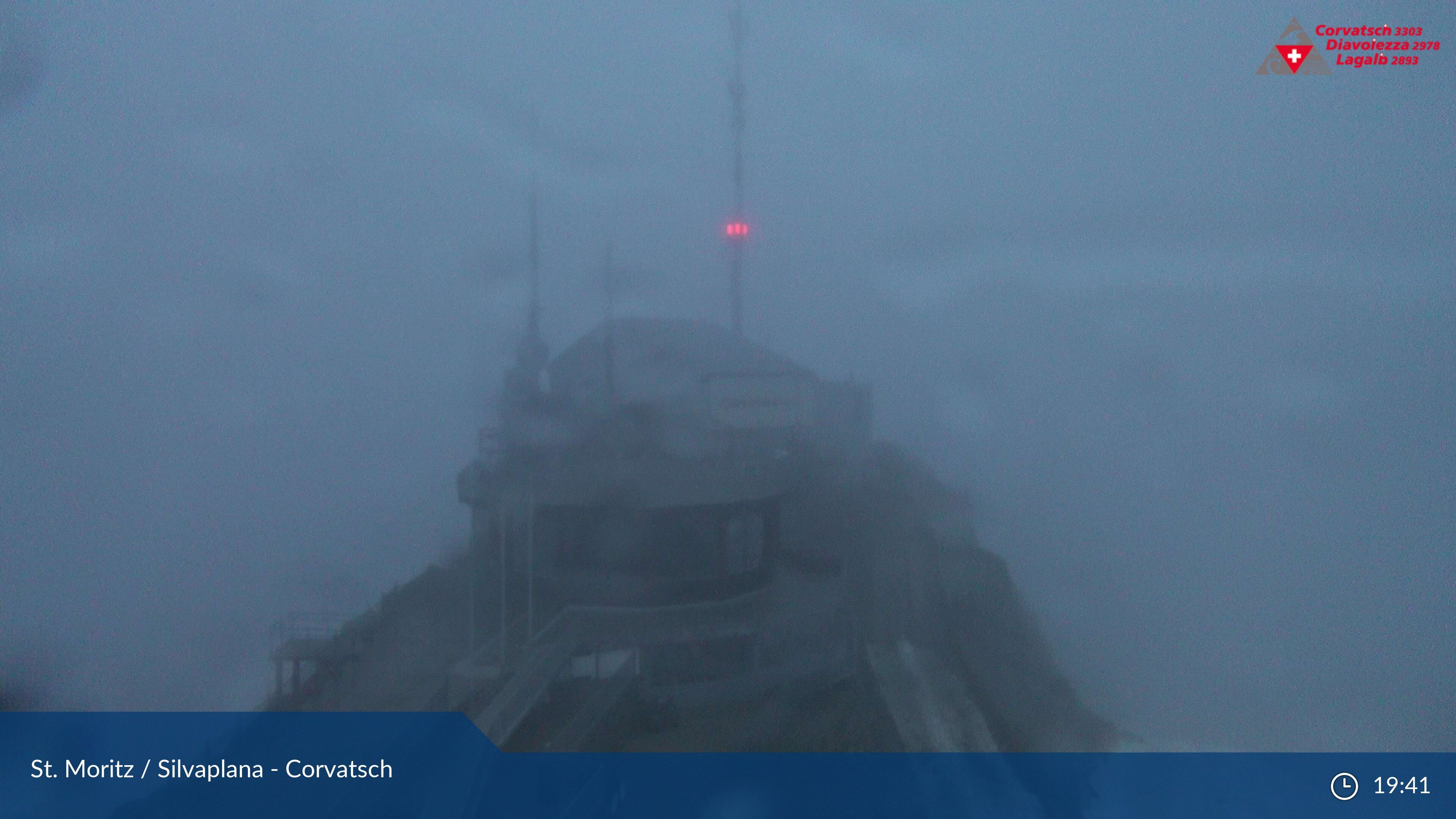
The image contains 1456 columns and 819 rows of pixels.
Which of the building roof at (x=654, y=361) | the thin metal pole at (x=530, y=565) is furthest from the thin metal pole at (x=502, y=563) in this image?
the building roof at (x=654, y=361)

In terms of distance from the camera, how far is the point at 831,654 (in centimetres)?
927

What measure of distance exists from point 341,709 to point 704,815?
341cm

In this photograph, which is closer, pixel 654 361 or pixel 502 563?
pixel 502 563

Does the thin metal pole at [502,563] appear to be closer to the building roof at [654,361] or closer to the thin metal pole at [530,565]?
the thin metal pole at [530,565]

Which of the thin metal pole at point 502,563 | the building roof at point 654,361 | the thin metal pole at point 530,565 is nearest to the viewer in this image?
the thin metal pole at point 502,563

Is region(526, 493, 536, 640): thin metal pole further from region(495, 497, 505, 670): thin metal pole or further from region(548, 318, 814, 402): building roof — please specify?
region(548, 318, 814, 402): building roof

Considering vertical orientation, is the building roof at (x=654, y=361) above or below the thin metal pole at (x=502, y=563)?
above

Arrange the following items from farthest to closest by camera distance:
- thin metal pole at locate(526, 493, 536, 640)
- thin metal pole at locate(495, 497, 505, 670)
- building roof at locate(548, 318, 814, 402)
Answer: building roof at locate(548, 318, 814, 402), thin metal pole at locate(526, 493, 536, 640), thin metal pole at locate(495, 497, 505, 670)

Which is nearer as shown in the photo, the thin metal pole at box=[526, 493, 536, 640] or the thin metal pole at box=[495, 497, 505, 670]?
the thin metal pole at box=[495, 497, 505, 670]

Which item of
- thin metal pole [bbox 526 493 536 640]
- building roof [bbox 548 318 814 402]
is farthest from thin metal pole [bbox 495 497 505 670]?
building roof [bbox 548 318 814 402]

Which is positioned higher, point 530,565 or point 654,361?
point 654,361

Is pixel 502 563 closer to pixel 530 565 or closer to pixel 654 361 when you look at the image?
pixel 530 565

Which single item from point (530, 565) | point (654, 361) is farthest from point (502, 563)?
point (654, 361)

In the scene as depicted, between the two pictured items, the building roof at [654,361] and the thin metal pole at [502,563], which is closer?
the thin metal pole at [502,563]
